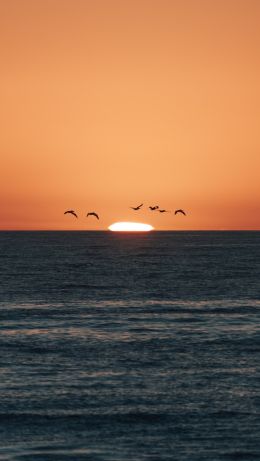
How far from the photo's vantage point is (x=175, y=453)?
1385 inches

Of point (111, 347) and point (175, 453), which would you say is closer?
point (175, 453)

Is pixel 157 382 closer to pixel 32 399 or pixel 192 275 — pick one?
pixel 32 399

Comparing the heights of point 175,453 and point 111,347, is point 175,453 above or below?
below

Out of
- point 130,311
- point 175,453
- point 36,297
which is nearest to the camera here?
point 175,453

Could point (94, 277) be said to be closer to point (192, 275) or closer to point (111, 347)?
point (192, 275)

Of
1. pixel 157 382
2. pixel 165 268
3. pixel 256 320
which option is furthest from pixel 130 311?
pixel 165 268

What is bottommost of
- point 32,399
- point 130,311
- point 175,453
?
point 175,453

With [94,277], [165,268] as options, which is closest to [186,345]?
[94,277]

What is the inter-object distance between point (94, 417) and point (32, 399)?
415 centimetres

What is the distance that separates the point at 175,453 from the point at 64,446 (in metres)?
4.48

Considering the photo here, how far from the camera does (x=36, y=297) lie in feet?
328

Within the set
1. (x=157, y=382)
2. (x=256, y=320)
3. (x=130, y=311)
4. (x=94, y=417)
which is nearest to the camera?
(x=94, y=417)

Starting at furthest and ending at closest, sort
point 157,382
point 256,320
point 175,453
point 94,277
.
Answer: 1. point 94,277
2. point 256,320
3. point 157,382
4. point 175,453

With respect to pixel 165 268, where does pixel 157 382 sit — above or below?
below
